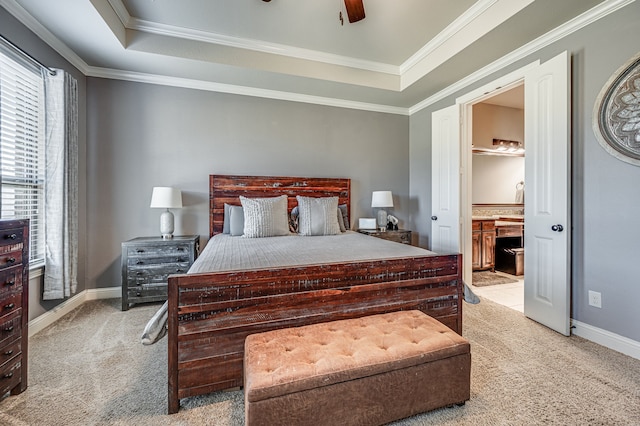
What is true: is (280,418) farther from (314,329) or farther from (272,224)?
(272,224)

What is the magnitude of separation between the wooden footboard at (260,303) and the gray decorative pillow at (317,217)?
1.46 metres

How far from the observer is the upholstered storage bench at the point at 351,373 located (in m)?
1.13

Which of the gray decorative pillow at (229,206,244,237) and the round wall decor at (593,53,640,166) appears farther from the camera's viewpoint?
the gray decorative pillow at (229,206,244,237)

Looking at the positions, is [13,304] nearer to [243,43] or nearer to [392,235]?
[243,43]

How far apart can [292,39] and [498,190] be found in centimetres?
422

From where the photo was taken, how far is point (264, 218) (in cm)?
302

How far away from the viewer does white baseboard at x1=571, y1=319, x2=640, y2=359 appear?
1.96m

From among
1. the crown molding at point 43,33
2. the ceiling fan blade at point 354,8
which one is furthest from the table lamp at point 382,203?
the crown molding at point 43,33

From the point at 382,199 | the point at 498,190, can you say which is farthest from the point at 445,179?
the point at 498,190

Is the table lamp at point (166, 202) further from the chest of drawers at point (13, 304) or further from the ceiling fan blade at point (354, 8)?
the ceiling fan blade at point (354, 8)

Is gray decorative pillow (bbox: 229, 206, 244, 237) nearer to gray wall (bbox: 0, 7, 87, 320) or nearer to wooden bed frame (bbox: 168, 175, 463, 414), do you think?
gray wall (bbox: 0, 7, 87, 320)

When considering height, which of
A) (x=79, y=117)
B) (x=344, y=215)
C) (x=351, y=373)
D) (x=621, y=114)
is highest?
(x=79, y=117)

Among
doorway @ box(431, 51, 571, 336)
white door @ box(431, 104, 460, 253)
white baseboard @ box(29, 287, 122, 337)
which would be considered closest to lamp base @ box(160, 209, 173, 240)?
white baseboard @ box(29, 287, 122, 337)

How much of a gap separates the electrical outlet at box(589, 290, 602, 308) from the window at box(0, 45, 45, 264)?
4579mm
